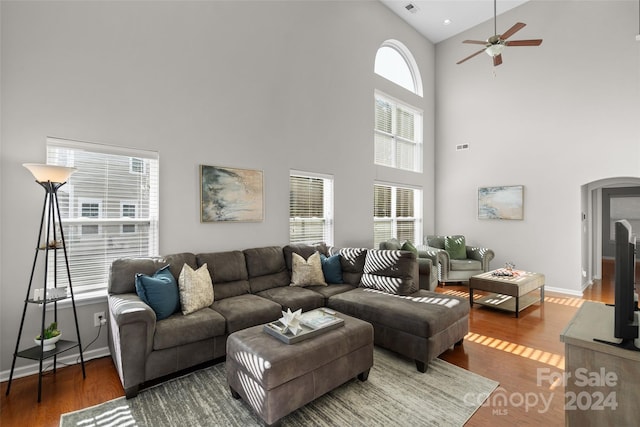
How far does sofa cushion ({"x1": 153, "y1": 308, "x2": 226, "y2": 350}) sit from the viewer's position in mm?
2447

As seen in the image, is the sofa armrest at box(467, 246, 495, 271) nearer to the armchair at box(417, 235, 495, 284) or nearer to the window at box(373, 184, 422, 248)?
the armchair at box(417, 235, 495, 284)

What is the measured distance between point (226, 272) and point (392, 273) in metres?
1.95

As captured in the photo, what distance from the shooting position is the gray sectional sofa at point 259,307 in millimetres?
2389

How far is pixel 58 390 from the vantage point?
2438 millimetres

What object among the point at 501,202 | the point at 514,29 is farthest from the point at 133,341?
the point at 501,202

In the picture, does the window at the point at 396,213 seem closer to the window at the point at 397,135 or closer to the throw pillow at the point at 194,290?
the window at the point at 397,135

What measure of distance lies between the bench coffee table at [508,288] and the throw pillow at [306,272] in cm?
227

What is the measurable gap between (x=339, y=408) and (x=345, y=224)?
3.31 metres

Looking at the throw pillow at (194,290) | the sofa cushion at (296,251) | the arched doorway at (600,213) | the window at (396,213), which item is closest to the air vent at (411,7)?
the window at (396,213)

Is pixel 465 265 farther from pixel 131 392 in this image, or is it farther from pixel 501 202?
pixel 131 392

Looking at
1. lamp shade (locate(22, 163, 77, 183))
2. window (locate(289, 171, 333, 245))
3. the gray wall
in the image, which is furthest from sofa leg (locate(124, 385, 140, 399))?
window (locate(289, 171, 333, 245))

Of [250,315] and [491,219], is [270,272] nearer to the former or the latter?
[250,315]

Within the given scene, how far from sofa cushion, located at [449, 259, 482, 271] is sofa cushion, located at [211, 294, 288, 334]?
3.93 m

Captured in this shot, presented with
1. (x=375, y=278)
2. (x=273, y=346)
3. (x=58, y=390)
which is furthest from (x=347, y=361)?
Result: (x=58, y=390)
